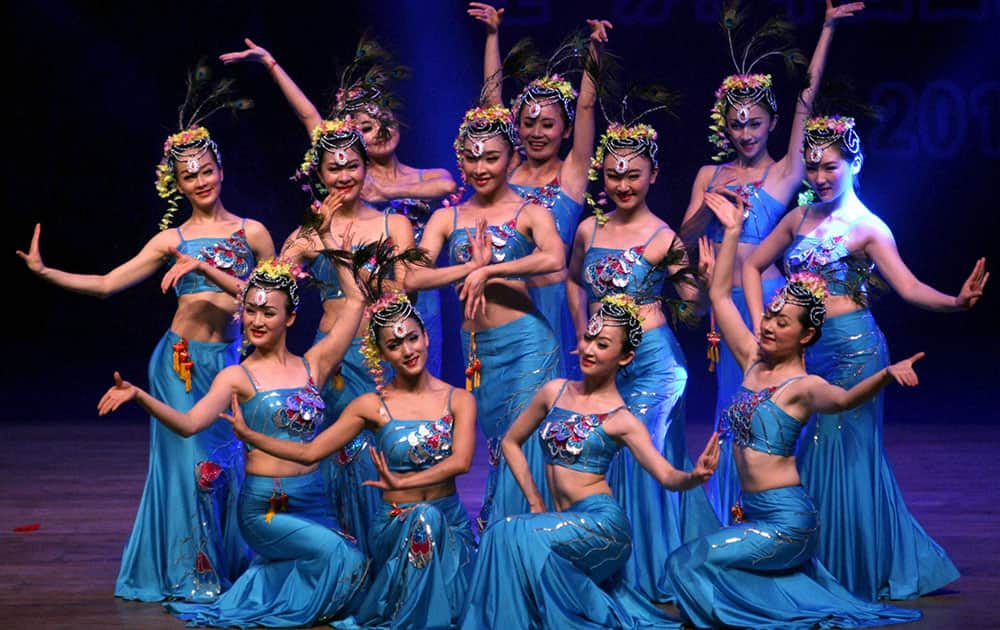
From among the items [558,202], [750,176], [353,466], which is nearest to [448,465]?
[353,466]

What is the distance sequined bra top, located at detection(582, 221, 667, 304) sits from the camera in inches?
192

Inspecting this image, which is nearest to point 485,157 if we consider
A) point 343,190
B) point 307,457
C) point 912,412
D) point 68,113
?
point 343,190

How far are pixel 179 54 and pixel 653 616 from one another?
16.9ft

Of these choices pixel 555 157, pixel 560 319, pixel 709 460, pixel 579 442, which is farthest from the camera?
pixel 555 157

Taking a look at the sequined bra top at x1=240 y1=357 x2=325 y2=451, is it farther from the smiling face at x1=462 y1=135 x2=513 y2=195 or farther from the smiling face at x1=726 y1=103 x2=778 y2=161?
the smiling face at x1=726 y1=103 x2=778 y2=161

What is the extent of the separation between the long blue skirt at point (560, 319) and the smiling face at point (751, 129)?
78 centimetres

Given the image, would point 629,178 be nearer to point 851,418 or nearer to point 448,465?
point 851,418

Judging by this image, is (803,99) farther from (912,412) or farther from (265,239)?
(912,412)

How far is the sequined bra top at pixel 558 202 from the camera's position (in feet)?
17.3

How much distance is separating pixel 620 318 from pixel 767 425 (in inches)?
20.8

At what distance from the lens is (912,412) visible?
7934 mm

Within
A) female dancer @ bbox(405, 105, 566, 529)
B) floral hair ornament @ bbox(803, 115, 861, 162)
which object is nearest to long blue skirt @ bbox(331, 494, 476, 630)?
female dancer @ bbox(405, 105, 566, 529)

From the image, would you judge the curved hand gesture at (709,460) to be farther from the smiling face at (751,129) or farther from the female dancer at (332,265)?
the smiling face at (751,129)

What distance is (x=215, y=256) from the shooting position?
498 centimetres
